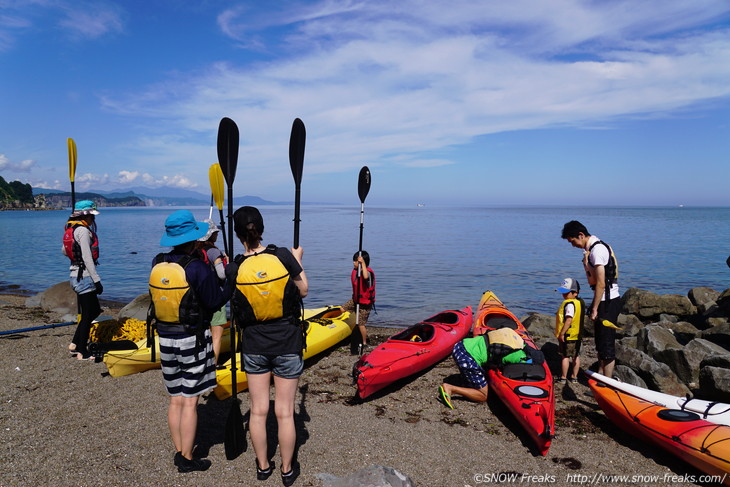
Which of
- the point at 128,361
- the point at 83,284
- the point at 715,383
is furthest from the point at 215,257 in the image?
the point at 715,383

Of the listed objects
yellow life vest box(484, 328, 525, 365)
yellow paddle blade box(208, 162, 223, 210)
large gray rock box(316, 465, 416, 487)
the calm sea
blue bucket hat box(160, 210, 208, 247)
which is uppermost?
yellow paddle blade box(208, 162, 223, 210)

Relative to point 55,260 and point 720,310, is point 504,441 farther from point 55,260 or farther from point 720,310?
point 55,260

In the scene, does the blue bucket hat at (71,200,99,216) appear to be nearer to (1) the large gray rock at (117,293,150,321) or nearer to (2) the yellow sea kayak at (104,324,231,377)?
(2) the yellow sea kayak at (104,324,231,377)

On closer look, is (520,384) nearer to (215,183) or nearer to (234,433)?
(234,433)

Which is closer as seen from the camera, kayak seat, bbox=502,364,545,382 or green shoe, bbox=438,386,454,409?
kayak seat, bbox=502,364,545,382

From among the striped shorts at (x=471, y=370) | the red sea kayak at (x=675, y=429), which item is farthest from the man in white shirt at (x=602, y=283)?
the striped shorts at (x=471, y=370)

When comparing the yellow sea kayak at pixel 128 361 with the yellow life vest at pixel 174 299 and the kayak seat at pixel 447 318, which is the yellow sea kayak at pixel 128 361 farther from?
the kayak seat at pixel 447 318

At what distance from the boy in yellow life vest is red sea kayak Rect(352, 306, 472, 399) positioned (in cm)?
165

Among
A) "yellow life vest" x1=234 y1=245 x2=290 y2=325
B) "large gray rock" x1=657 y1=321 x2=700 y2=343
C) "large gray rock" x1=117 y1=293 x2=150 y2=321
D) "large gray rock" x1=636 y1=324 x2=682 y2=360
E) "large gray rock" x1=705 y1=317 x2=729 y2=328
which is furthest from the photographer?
"large gray rock" x1=705 y1=317 x2=729 y2=328

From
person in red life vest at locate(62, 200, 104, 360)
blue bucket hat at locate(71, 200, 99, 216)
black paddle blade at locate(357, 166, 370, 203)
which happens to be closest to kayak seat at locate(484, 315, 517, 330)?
black paddle blade at locate(357, 166, 370, 203)

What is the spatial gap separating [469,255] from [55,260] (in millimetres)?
22844

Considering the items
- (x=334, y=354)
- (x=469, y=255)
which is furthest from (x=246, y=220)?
(x=469, y=255)

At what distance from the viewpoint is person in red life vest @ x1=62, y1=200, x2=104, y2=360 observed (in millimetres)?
5723

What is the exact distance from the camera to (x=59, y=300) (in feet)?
35.8
